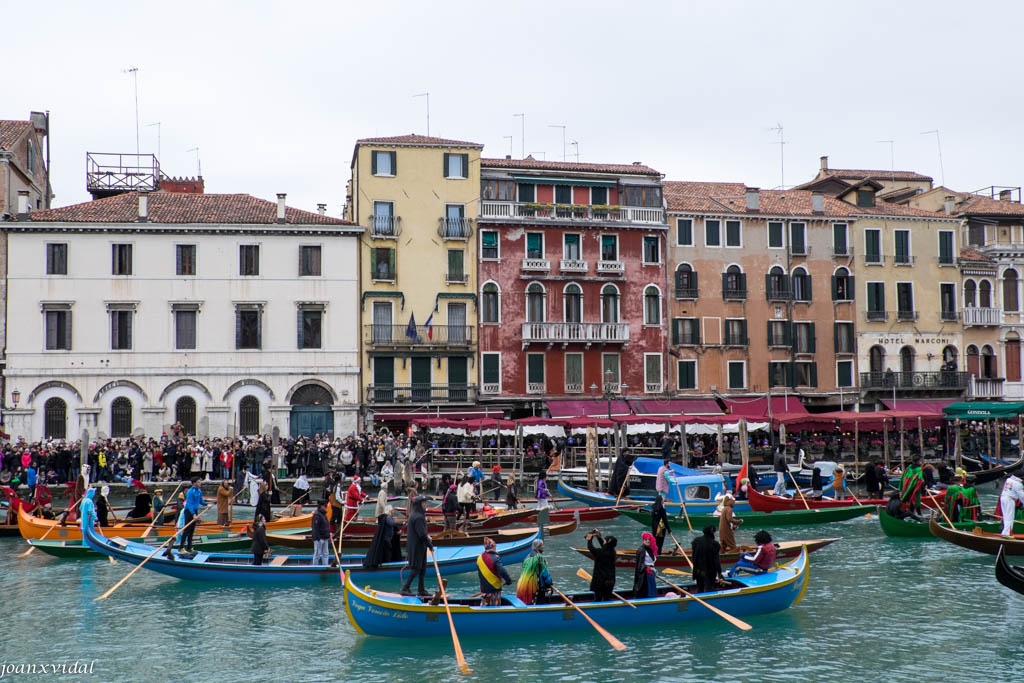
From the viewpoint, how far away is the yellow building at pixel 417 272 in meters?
42.4

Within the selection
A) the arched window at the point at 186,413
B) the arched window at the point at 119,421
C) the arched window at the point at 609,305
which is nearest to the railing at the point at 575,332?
the arched window at the point at 609,305

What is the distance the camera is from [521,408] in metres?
43.9

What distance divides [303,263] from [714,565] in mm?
28417

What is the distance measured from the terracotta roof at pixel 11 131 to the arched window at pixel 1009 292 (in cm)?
4584

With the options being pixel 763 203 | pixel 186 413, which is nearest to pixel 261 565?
Answer: pixel 186 413

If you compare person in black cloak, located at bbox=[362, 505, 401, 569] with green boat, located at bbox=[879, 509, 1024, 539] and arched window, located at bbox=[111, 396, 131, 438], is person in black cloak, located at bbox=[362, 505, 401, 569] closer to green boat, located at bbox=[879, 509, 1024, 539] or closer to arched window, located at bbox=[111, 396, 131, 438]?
green boat, located at bbox=[879, 509, 1024, 539]

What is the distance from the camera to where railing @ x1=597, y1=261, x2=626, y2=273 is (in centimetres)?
4444

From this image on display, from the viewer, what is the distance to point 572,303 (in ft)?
146

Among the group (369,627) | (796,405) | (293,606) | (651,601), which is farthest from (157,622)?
(796,405)

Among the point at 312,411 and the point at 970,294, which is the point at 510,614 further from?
the point at 970,294

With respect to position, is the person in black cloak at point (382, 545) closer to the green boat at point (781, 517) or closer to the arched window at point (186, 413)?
the green boat at point (781, 517)

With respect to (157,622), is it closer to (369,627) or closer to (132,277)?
(369,627)

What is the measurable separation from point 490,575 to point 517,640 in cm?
114

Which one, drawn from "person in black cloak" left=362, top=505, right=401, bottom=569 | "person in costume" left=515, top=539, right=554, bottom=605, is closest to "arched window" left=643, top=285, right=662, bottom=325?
"person in black cloak" left=362, top=505, right=401, bottom=569
